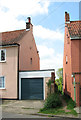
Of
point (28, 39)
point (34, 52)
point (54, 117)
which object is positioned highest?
point (28, 39)

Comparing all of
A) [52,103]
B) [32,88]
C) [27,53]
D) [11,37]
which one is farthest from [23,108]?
[11,37]

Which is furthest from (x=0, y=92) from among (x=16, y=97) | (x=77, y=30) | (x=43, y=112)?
(x=77, y=30)

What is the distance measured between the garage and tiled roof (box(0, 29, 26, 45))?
168 inches

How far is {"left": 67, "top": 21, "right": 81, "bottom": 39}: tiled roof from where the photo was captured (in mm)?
13484

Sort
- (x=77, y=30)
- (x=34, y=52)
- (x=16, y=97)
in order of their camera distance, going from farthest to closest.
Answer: (x=34, y=52) < (x=16, y=97) < (x=77, y=30)

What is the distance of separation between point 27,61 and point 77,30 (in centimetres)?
754

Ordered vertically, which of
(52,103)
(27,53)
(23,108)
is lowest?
(23,108)

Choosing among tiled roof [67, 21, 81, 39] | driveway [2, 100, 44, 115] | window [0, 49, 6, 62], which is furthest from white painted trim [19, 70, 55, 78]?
tiled roof [67, 21, 81, 39]

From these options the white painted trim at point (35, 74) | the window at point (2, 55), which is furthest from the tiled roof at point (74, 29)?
the window at point (2, 55)

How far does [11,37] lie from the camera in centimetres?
1833

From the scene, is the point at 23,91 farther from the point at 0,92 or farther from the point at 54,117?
the point at 54,117

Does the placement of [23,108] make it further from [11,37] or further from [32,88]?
[11,37]

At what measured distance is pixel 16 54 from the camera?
16.5 metres

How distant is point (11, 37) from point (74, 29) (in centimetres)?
750
